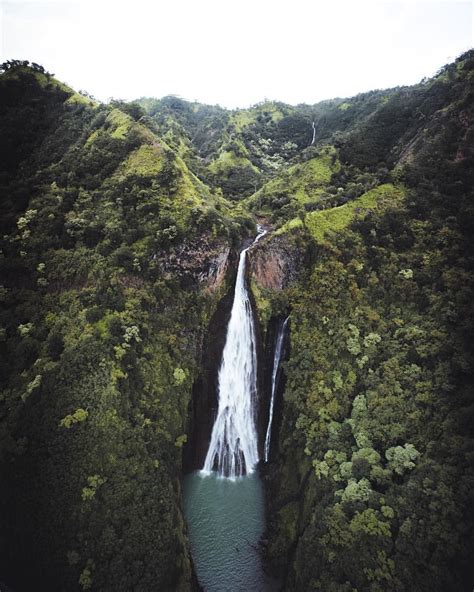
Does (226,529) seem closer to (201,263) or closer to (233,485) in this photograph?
(233,485)

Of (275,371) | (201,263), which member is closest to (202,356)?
(275,371)

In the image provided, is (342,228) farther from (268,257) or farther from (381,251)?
(268,257)

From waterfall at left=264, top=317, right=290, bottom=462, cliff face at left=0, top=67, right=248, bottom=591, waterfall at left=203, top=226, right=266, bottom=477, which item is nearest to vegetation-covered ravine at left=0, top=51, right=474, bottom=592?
cliff face at left=0, top=67, right=248, bottom=591

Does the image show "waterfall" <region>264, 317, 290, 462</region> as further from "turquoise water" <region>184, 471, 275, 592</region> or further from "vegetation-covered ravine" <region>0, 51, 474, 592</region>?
"turquoise water" <region>184, 471, 275, 592</region>

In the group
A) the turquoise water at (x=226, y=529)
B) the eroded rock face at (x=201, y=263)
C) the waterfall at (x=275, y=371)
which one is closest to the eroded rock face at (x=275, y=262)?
the eroded rock face at (x=201, y=263)

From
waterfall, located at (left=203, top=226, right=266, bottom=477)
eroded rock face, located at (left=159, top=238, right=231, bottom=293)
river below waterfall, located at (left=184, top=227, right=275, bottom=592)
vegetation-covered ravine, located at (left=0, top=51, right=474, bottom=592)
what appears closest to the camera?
vegetation-covered ravine, located at (left=0, top=51, right=474, bottom=592)

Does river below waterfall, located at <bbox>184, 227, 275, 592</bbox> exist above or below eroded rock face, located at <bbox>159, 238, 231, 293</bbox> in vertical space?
below
